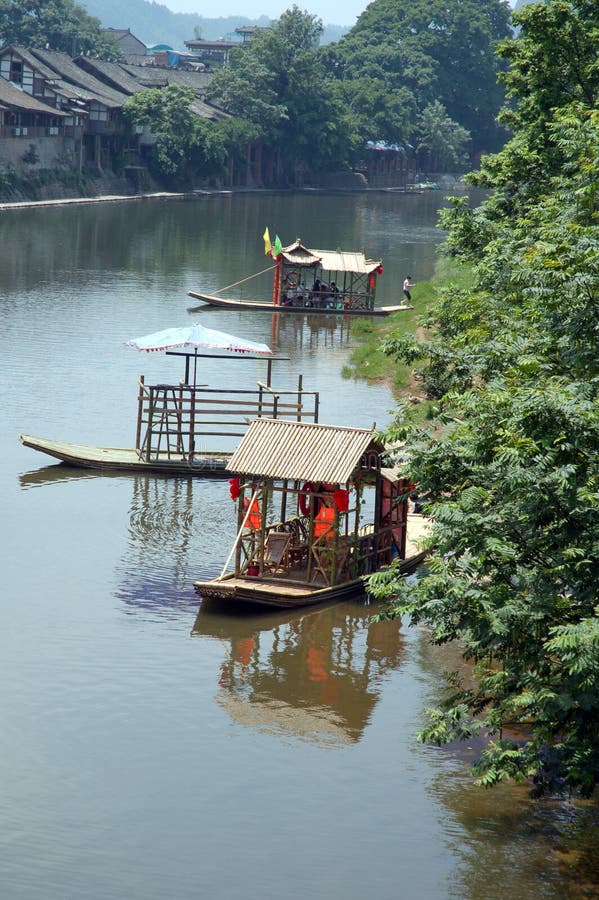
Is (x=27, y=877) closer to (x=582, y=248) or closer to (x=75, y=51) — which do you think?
(x=582, y=248)

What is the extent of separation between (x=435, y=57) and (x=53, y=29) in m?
46.0

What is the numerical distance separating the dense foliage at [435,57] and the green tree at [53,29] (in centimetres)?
2690

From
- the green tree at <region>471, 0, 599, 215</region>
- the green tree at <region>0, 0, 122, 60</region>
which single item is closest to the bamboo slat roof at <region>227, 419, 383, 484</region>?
the green tree at <region>471, 0, 599, 215</region>

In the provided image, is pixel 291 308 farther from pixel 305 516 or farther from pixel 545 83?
pixel 305 516

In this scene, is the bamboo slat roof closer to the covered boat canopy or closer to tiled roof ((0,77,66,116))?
the covered boat canopy

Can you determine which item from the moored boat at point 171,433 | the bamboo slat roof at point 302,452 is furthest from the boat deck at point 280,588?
the moored boat at point 171,433

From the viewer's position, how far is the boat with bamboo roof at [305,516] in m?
22.5

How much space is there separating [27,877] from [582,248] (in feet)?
34.8

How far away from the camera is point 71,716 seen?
19188 millimetres

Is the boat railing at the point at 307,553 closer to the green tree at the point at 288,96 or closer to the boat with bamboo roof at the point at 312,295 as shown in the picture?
the boat with bamboo roof at the point at 312,295

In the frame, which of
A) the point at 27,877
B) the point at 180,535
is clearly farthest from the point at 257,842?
the point at 180,535

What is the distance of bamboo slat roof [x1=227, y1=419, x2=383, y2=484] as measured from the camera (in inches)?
881

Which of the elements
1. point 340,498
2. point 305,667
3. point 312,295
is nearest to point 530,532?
point 305,667

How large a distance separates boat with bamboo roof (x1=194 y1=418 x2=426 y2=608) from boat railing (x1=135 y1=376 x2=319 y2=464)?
2841mm
